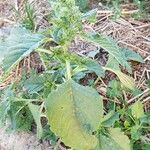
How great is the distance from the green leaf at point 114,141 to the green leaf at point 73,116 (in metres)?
0.18

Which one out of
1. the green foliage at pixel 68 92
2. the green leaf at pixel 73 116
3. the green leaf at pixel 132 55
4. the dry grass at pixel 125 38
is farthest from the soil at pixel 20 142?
the green leaf at pixel 132 55

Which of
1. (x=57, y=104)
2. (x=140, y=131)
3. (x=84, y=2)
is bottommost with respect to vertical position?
(x=140, y=131)

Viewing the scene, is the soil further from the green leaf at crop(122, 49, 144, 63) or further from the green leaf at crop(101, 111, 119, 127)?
the green leaf at crop(122, 49, 144, 63)

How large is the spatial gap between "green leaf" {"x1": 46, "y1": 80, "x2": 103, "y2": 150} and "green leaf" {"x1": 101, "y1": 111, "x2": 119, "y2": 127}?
0.18 metres

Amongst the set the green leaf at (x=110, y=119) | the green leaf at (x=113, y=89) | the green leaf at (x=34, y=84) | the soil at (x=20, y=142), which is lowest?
the soil at (x=20, y=142)

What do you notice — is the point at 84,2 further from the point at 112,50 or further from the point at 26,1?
the point at 112,50

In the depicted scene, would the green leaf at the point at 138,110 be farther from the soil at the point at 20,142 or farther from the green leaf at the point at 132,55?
the soil at the point at 20,142

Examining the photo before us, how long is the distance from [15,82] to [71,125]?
50 cm

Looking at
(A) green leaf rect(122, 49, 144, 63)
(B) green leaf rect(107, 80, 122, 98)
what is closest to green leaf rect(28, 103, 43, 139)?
(B) green leaf rect(107, 80, 122, 98)

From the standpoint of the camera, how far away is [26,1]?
1.89 metres

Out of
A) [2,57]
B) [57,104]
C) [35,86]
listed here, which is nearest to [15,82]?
[35,86]

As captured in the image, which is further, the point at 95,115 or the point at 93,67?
the point at 93,67

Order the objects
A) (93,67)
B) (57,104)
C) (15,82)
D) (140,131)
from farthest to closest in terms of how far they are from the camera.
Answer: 1. (15,82)
2. (140,131)
3. (93,67)
4. (57,104)

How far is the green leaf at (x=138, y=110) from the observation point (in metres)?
1.44
